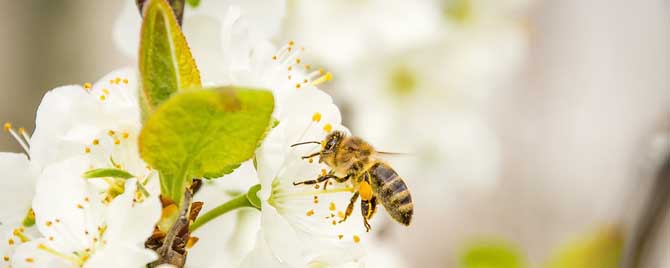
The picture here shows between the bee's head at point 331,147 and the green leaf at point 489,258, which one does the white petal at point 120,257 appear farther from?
the green leaf at point 489,258

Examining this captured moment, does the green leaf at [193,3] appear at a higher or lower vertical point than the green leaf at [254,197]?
higher

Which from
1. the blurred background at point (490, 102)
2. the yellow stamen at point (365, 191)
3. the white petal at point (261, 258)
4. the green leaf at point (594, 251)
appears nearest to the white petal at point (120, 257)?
the white petal at point (261, 258)

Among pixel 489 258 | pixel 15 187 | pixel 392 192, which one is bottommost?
pixel 489 258

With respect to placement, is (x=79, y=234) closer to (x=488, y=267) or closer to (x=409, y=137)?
(x=488, y=267)

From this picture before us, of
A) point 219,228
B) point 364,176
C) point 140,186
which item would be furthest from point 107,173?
point 364,176

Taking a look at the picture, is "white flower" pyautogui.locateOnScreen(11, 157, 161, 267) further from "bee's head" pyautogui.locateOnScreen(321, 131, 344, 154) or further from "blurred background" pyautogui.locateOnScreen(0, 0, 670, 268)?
"blurred background" pyautogui.locateOnScreen(0, 0, 670, 268)

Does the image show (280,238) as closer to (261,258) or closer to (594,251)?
(261,258)
